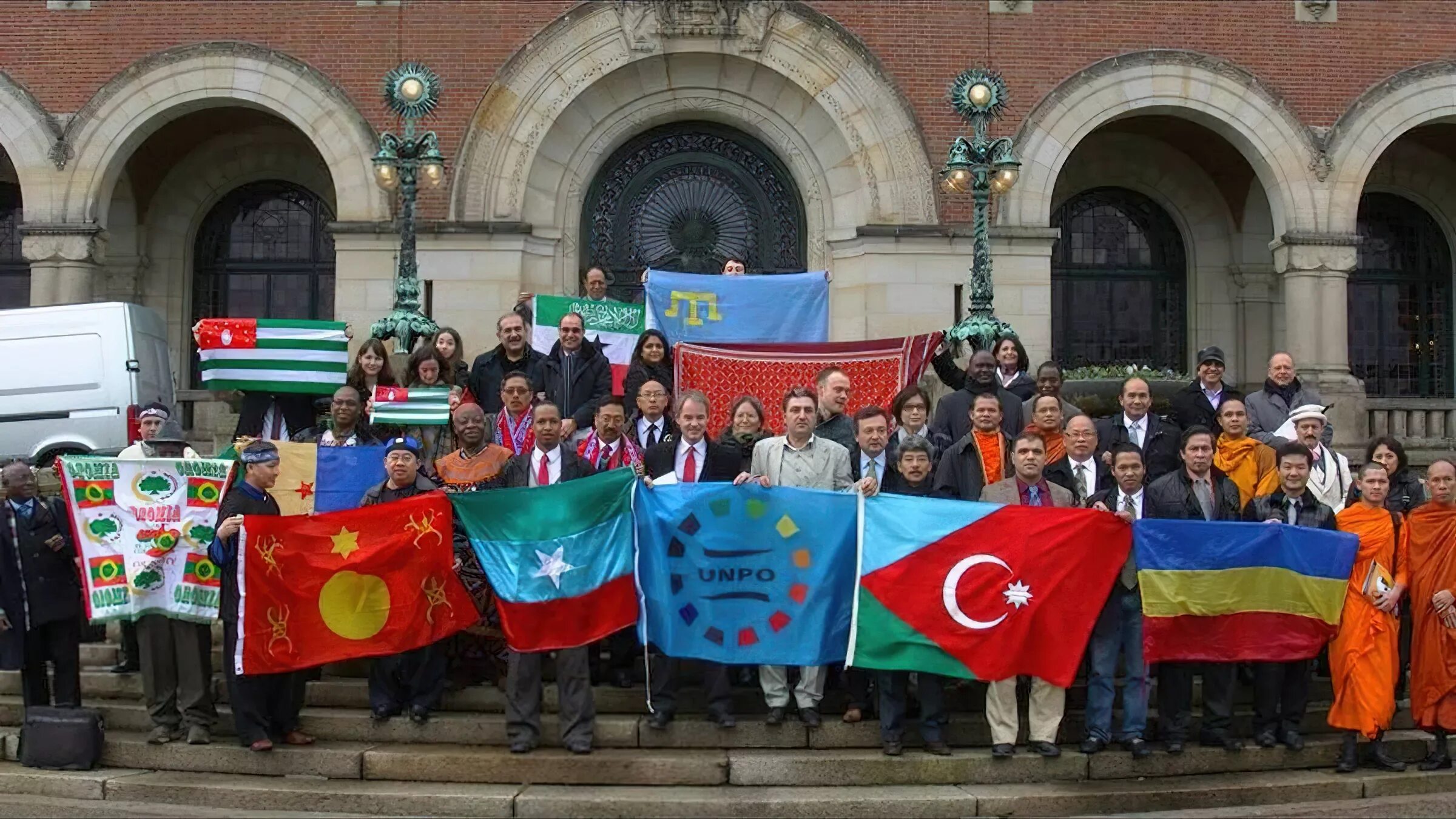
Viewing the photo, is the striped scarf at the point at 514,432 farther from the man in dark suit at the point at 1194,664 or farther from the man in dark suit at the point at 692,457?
the man in dark suit at the point at 1194,664

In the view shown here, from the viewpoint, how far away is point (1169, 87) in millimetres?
18516

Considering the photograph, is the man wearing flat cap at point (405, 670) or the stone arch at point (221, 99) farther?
the stone arch at point (221, 99)

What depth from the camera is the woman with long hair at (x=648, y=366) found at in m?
11.7

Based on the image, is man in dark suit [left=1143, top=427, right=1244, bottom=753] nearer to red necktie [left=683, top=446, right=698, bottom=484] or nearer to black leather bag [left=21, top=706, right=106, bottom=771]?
red necktie [left=683, top=446, right=698, bottom=484]

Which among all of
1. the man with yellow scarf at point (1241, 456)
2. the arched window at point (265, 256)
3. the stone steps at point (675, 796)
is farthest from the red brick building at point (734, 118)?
the stone steps at point (675, 796)

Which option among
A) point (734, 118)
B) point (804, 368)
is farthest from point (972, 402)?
point (734, 118)

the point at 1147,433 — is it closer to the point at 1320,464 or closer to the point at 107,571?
the point at 1320,464

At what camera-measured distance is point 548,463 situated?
9.73 meters

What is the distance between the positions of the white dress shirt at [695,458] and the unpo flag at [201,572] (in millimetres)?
3192

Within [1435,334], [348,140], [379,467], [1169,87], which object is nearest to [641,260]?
[348,140]

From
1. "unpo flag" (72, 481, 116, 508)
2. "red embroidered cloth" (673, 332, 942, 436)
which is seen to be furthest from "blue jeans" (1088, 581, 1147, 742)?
"unpo flag" (72, 481, 116, 508)

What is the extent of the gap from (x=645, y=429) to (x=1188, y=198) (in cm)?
1377

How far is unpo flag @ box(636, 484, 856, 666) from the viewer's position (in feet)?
30.1

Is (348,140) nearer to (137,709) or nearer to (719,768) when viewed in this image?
(137,709)
